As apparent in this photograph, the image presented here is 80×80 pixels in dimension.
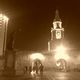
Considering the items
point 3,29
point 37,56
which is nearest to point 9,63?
point 3,29

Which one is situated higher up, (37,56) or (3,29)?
(3,29)

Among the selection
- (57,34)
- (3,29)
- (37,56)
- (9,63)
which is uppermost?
(57,34)

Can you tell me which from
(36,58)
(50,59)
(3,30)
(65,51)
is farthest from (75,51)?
(3,30)

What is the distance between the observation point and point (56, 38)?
200 feet

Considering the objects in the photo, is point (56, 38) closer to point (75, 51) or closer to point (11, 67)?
point (75, 51)

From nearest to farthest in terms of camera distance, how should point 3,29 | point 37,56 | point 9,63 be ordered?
point 9,63 → point 3,29 → point 37,56

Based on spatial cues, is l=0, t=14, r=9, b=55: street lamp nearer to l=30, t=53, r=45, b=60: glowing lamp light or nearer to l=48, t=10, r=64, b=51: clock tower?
l=30, t=53, r=45, b=60: glowing lamp light

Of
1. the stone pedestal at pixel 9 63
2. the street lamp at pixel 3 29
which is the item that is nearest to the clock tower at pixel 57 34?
the street lamp at pixel 3 29

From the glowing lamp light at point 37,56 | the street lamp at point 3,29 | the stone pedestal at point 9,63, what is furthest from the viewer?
the glowing lamp light at point 37,56

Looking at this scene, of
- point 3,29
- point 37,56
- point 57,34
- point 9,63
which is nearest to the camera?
point 9,63

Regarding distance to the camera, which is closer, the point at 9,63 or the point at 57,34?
the point at 9,63

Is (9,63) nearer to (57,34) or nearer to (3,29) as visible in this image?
(3,29)

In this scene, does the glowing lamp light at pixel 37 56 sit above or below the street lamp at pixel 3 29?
below

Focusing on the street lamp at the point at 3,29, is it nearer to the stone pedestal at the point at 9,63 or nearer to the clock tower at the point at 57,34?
the stone pedestal at the point at 9,63
